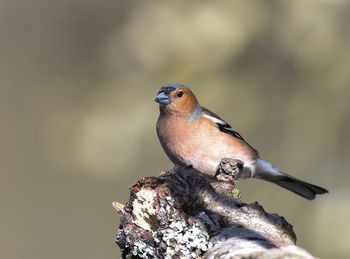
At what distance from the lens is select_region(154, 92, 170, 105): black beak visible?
216 inches

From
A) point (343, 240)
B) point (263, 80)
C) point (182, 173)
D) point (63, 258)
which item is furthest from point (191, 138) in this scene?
point (182, 173)

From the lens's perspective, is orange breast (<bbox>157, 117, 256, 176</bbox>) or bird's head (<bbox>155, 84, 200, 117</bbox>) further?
bird's head (<bbox>155, 84, 200, 117</bbox>)

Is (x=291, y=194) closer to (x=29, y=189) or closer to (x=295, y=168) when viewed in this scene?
(x=295, y=168)

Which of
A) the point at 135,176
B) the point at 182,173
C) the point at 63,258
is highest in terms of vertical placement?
the point at 135,176

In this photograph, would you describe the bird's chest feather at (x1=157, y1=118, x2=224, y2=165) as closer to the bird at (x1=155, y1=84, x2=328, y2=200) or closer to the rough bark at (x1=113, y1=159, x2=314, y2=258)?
the bird at (x1=155, y1=84, x2=328, y2=200)

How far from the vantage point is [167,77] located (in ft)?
19.8

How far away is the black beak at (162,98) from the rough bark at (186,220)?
2.36m

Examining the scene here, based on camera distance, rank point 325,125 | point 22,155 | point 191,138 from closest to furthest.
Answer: point 325,125 → point 191,138 → point 22,155

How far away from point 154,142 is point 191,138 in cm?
70

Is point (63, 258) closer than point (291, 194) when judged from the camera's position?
No

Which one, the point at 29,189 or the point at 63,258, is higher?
the point at 29,189

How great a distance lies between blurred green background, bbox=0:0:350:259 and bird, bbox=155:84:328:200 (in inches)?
4.3

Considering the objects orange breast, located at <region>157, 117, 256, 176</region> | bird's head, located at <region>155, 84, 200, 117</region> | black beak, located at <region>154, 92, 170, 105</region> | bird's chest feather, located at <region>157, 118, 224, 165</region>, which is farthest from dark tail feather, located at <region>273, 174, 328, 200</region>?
black beak, located at <region>154, 92, 170, 105</region>

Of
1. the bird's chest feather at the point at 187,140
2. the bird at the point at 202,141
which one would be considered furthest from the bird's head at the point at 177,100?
the bird's chest feather at the point at 187,140
